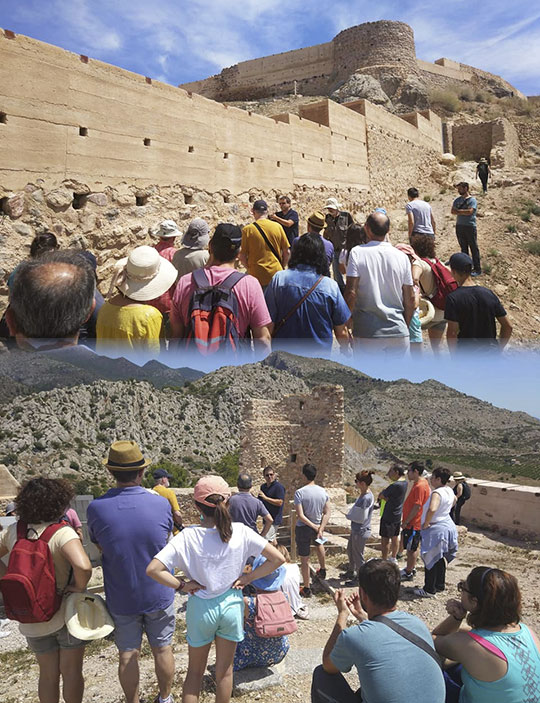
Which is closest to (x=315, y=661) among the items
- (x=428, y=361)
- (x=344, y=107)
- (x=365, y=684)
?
(x=365, y=684)

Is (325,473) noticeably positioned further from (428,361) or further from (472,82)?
(472,82)

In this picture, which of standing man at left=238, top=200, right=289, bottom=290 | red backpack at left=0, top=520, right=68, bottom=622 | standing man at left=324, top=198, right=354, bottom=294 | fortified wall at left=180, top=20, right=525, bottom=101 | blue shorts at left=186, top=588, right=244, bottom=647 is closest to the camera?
red backpack at left=0, top=520, right=68, bottom=622

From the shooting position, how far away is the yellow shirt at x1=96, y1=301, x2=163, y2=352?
11.8ft

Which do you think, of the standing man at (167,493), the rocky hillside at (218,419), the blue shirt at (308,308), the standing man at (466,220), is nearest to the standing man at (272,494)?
the rocky hillside at (218,419)

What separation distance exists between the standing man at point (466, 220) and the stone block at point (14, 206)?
264 inches

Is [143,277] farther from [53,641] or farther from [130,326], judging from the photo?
[53,641]

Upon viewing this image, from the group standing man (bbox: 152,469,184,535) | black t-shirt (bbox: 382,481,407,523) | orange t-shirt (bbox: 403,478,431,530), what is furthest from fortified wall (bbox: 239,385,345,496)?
standing man (bbox: 152,469,184,535)

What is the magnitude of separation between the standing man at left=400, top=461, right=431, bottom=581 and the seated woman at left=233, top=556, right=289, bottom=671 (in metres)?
2.29

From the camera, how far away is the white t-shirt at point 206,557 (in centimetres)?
310

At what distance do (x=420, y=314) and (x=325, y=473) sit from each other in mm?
6594

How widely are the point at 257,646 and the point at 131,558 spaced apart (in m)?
1.35

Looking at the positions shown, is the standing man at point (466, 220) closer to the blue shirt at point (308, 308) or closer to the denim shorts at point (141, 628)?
the blue shirt at point (308, 308)

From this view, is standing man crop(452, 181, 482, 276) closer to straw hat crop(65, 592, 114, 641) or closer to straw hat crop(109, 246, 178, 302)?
straw hat crop(109, 246, 178, 302)

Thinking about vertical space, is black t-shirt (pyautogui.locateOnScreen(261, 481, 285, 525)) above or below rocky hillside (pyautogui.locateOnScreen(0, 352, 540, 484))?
below
